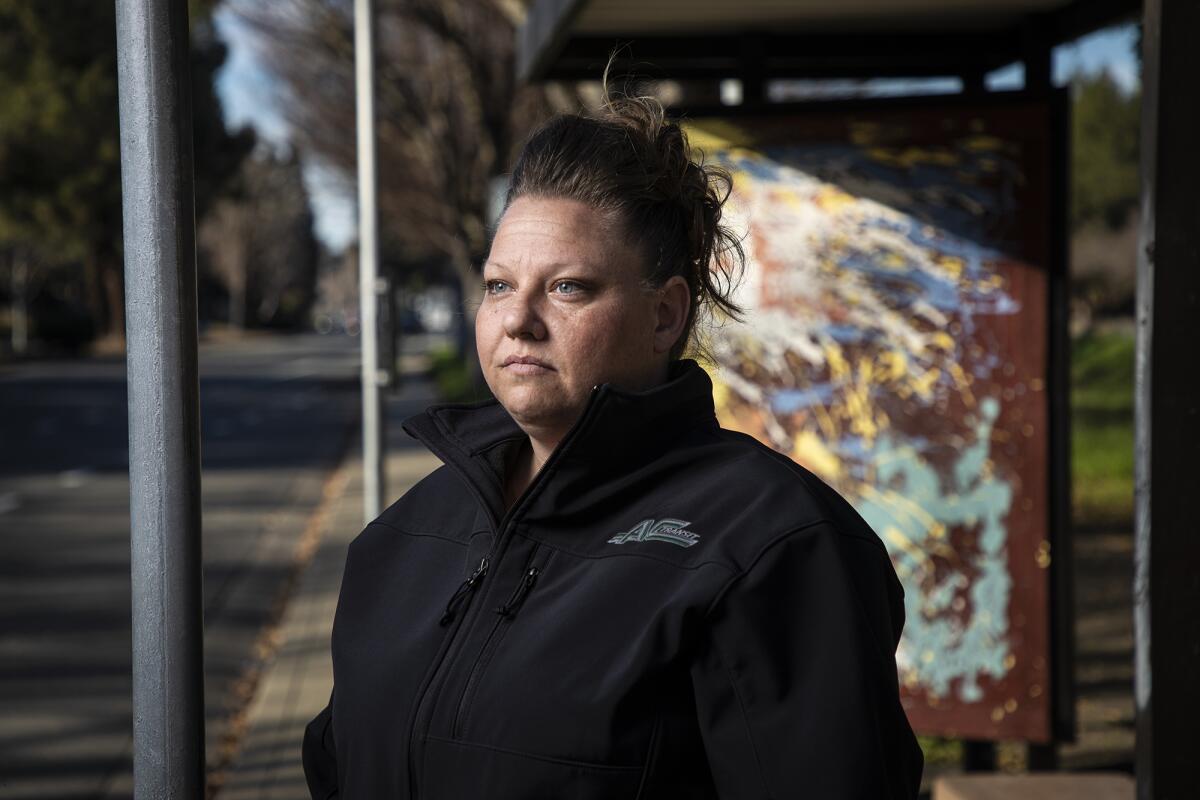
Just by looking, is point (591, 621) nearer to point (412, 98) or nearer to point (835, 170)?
point (835, 170)

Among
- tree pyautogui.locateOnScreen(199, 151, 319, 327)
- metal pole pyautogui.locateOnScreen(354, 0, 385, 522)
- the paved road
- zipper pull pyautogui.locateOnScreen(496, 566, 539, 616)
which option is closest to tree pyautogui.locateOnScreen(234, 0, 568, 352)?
the paved road

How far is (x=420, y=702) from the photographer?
181 centimetres

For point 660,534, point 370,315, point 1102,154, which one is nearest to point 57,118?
point 1102,154

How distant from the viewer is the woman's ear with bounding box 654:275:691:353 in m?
1.92

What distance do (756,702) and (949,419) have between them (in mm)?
3261

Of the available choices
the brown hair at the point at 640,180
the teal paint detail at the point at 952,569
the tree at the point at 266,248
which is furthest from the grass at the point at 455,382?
the tree at the point at 266,248

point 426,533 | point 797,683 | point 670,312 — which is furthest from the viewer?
point 426,533

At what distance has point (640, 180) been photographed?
6.15 ft

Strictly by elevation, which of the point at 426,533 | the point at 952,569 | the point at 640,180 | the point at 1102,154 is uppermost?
the point at 1102,154

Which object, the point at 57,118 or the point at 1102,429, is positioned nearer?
the point at 1102,429

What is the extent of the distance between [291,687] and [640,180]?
17.5 feet

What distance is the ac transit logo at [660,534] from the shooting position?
5.55 feet

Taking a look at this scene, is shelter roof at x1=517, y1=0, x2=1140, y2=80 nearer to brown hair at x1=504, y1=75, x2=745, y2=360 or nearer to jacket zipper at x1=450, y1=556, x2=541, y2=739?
brown hair at x1=504, y1=75, x2=745, y2=360

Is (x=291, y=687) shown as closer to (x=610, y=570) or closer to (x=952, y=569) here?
(x=952, y=569)
